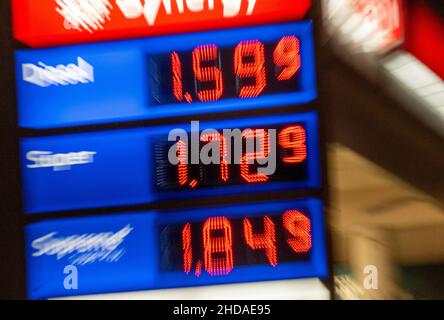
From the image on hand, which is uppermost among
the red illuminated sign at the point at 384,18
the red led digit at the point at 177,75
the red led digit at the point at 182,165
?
the red illuminated sign at the point at 384,18

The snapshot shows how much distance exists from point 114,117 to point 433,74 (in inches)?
47.7

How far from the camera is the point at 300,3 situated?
5.20 ft

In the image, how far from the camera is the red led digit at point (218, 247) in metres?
1.62

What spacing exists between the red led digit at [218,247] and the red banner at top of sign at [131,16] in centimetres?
75

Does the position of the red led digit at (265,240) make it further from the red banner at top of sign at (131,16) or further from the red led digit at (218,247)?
the red banner at top of sign at (131,16)

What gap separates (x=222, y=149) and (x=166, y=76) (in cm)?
34

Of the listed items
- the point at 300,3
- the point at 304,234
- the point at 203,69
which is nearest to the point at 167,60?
the point at 203,69

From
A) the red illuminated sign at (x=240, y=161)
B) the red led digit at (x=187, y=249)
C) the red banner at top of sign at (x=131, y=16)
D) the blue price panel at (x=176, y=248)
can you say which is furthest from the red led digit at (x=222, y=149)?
the red banner at top of sign at (x=131, y=16)

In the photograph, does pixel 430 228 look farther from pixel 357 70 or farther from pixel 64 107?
pixel 64 107

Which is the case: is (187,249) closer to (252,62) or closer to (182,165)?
(182,165)

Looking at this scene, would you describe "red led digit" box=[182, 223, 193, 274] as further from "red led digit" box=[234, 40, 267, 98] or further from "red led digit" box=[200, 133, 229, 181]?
"red led digit" box=[234, 40, 267, 98]

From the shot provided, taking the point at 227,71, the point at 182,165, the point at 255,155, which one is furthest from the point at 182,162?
the point at 227,71

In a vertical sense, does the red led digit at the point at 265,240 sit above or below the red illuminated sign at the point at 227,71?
below

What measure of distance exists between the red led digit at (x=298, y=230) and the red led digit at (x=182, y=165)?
38cm
